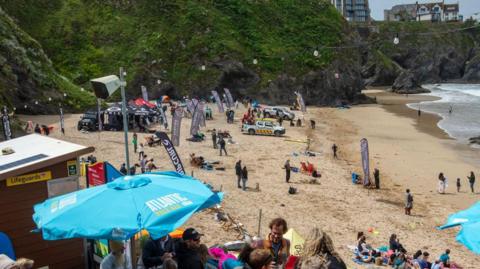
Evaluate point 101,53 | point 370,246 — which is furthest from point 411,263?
point 101,53

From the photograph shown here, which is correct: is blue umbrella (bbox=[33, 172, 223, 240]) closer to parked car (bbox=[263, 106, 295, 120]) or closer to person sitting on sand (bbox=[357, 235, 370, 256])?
person sitting on sand (bbox=[357, 235, 370, 256])

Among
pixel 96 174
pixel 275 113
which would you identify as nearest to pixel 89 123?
pixel 275 113

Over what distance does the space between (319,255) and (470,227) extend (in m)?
2.55

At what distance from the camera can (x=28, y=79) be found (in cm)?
4816

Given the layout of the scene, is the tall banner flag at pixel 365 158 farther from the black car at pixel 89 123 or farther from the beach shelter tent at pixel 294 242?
the black car at pixel 89 123

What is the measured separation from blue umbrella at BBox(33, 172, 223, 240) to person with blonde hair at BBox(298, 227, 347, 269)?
1.79 meters

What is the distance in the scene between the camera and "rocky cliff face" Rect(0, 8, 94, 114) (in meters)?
46.2

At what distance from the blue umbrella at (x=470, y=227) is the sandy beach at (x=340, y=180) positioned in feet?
26.7

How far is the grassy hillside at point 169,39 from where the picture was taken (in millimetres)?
65438

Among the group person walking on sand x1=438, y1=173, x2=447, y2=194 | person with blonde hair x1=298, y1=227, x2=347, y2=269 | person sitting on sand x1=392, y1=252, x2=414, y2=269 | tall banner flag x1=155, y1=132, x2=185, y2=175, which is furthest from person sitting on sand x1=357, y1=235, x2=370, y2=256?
person walking on sand x1=438, y1=173, x2=447, y2=194

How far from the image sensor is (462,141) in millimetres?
41938

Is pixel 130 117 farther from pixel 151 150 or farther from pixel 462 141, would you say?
pixel 462 141

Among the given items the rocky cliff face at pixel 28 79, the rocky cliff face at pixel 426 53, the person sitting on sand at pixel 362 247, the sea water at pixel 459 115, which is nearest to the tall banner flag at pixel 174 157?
the person sitting on sand at pixel 362 247

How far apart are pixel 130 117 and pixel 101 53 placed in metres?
31.4
